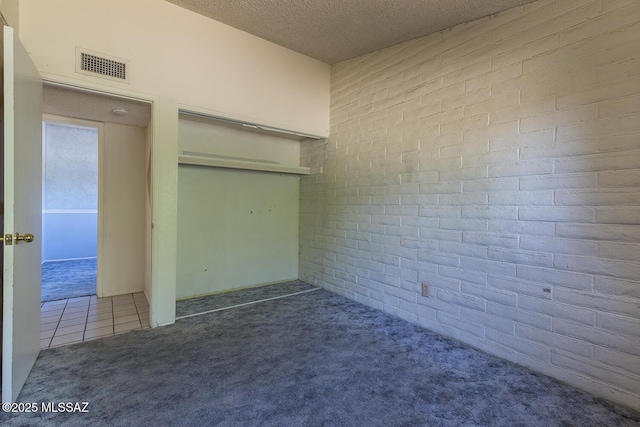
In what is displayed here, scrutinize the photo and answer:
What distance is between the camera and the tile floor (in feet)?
9.11

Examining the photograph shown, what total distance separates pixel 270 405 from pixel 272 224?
295 cm

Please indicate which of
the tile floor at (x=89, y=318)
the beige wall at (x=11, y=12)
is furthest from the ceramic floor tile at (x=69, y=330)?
the beige wall at (x=11, y=12)

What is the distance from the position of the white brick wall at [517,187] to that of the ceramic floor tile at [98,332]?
263cm

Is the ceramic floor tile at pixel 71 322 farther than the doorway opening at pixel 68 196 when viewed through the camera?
No

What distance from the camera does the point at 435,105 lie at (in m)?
2.98

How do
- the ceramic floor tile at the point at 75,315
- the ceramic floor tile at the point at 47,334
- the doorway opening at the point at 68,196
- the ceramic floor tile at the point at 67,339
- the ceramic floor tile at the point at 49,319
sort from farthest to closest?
the doorway opening at the point at 68,196 < the ceramic floor tile at the point at 75,315 < the ceramic floor tile at the point at 49,319 < the ceramic floor tile at the point at 47,334 < the ceramic floor tile at the point at 67,339

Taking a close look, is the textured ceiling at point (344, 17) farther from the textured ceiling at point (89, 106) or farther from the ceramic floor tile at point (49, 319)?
the ceramic floor tile at point (49, 319)

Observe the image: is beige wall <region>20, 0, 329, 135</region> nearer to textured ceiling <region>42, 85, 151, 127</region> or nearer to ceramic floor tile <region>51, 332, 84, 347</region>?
textured ceiling <region>42, 85, 151, 127</region>

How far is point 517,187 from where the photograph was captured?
2.41 metres

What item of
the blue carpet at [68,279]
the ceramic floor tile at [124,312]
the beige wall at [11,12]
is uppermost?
the beige wall at [11,12]

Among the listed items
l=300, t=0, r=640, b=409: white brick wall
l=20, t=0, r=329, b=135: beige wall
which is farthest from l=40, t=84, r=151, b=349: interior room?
l=300, t=0, r=640, b=409: white brick wall

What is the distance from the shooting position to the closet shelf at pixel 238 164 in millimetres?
3522

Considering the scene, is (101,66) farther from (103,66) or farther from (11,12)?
(11,12)

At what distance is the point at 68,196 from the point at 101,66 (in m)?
5.67
